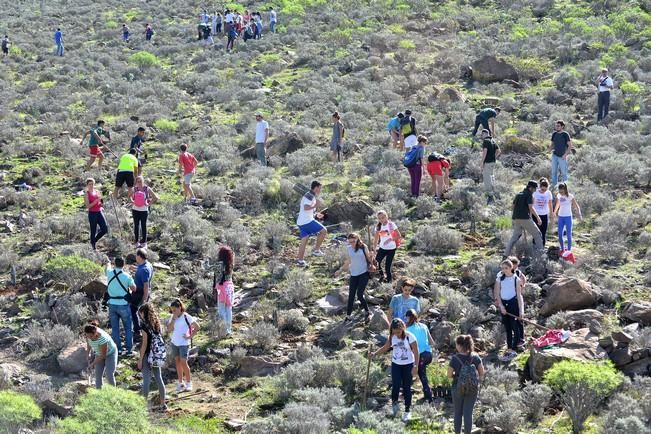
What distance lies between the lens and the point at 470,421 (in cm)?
1006

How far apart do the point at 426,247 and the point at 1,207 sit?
10766mm

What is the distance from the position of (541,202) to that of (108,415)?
9166mm

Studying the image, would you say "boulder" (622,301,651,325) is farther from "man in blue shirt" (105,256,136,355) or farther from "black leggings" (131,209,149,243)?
"black leggings" (131,209,149,243)

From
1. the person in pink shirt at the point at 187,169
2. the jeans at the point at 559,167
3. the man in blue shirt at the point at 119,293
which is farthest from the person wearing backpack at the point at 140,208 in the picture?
the jeans at the point at 559,167

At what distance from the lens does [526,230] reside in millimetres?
15383

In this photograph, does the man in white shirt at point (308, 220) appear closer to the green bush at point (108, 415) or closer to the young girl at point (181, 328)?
the young girl at point (181, 328)

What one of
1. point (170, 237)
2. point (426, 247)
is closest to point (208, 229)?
point (170, 237)

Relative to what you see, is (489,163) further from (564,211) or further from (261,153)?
(261,153)

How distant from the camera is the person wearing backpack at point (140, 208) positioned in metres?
16.6

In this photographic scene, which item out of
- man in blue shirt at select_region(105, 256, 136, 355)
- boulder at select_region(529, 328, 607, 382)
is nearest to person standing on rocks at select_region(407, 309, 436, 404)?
boulder at select_region(529, 328, 607, 382)

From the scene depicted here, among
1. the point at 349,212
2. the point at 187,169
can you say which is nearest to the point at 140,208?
the point at 187,169

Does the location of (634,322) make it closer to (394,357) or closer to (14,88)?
(394,357)

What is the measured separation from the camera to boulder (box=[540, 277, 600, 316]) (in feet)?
44.1

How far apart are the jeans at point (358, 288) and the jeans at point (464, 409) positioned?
154 inches
